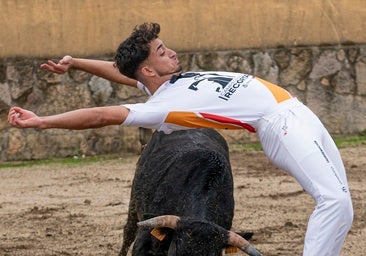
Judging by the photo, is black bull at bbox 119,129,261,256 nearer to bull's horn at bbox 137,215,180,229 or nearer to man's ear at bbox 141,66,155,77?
bull's horn at bbox 137,215,180,229

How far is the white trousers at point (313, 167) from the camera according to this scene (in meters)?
6.15

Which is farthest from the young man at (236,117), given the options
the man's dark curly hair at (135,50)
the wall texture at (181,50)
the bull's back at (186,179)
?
the wall texture at (181,50)

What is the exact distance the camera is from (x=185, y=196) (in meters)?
7.14

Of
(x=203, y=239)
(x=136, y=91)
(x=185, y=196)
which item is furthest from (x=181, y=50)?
(x=203, y=239)

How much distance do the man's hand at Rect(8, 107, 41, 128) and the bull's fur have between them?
101 cm

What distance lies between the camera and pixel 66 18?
11.8 meters

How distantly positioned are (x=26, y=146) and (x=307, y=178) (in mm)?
5904

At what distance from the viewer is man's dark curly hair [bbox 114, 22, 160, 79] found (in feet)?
21.8

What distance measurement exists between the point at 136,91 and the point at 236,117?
A: 5622mm

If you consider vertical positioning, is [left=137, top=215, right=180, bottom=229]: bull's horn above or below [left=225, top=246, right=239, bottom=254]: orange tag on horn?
above

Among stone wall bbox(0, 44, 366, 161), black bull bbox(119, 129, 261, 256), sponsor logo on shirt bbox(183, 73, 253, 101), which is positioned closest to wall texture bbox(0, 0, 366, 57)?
stone wall bbox(0, 44, 366, 161)

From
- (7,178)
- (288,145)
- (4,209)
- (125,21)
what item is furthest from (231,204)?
(125,21)

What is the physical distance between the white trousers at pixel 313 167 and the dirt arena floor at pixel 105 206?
2.03 m

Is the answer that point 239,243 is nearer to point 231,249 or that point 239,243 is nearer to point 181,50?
point 231,249
